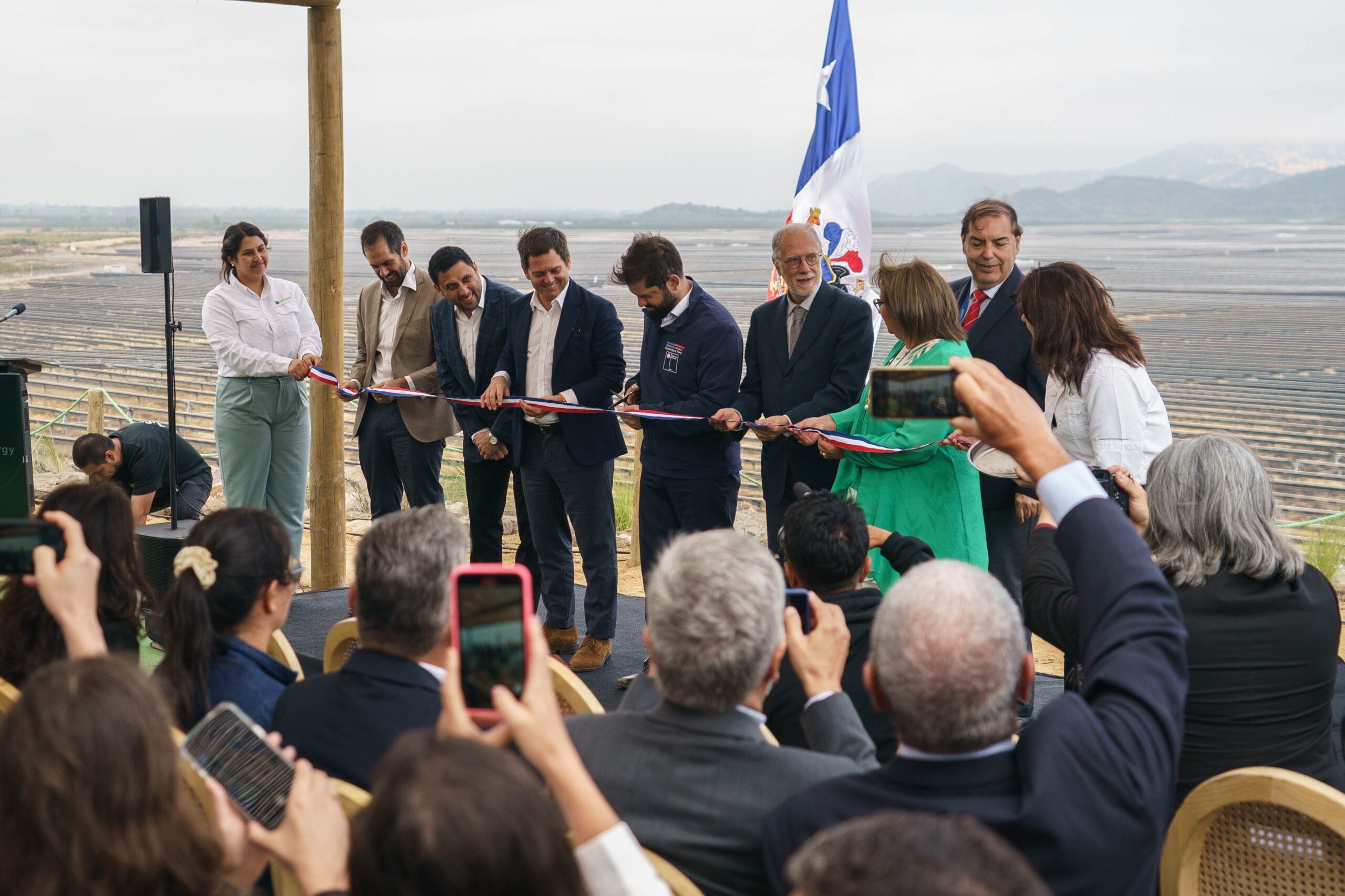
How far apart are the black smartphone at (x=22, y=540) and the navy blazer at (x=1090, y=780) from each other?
1432 mm

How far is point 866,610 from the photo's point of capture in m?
2.71

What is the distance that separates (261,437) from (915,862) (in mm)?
5491

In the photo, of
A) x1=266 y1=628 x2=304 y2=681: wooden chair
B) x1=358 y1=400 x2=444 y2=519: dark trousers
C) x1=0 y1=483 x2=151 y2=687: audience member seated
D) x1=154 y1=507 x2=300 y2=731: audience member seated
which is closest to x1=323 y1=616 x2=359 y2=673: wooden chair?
x1=266 y1=628 x2=304 y2=681: wooden chair

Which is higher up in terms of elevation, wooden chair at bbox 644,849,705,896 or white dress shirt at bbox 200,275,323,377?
white dress shirt at bbox 200,275,323,377

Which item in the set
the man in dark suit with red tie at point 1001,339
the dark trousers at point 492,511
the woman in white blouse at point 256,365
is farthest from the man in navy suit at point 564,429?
the man in dark suit with red tie at point 1001,339

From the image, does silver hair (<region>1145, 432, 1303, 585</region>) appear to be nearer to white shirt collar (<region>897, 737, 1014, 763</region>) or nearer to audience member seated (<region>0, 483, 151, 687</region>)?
white shirt collar (<region>897, 737, 1014, 763</region>)

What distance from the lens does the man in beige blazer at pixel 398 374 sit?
5633 millimetres

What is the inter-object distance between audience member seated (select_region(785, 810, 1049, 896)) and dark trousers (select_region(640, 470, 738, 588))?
354 centimetres

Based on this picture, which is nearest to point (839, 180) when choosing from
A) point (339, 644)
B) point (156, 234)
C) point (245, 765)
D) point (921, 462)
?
point (921, 462)

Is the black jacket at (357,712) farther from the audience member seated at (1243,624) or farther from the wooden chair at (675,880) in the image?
the audience member seated at (1243,624)

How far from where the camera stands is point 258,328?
19.4 feet

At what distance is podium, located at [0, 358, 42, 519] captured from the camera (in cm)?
564

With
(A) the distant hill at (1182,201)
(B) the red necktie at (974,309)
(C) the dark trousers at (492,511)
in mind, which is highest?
(A) the distant hill at (1182,201)

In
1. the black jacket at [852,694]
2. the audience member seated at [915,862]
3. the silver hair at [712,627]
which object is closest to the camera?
the audience member seated at [915,862]
